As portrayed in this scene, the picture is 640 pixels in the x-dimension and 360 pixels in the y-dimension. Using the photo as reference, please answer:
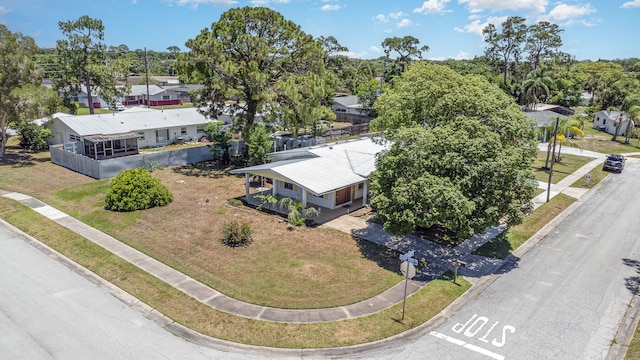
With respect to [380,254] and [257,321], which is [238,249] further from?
[380,254]

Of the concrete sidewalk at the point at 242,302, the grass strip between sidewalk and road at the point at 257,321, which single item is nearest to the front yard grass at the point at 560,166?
the grass strip between sidewalk and road at the point at 257,321

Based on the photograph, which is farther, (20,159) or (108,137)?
(108,137)

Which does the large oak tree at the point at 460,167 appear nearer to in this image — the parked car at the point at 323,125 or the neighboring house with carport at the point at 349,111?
the parked car at the point at 323,125

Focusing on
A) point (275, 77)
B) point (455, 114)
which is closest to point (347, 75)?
point (275, 77)

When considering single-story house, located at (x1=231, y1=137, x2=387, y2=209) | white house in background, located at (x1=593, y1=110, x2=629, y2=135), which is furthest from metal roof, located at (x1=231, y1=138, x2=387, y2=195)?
white house in background, located at (x1=593, y1=110, x2=629, y2=135)

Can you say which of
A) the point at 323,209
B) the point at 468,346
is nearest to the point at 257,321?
the point at 468,346
